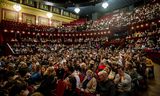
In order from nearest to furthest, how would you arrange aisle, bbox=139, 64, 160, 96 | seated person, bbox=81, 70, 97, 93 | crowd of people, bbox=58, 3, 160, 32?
seated person, bbox=81, 70, 97, 93, aisle, bbox=139, 64, 160, 96, crowd of people, bbox=58, 3, 160, 32

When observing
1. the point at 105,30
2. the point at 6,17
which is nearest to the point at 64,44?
the point at 105,30

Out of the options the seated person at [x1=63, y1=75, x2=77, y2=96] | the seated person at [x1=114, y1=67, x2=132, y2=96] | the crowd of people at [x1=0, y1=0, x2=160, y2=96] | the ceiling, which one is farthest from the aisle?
the ceiling

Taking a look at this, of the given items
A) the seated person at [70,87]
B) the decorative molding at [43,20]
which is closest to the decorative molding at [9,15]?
the decorative molding at [43,20]

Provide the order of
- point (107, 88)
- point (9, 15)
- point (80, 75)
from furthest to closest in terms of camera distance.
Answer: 1. point (9, 15)
2. point (80, 75)
3. point (107, 88)

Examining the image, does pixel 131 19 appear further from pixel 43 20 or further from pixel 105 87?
pixel 105 87

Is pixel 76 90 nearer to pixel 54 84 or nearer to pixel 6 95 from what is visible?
pixel 54 84

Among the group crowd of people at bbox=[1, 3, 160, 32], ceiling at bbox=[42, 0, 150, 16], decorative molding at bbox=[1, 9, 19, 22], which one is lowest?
crowd of people at bbox=[1, 3, 160, 32]

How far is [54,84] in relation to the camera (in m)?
5.65

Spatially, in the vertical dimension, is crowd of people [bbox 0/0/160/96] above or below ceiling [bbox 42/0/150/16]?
below

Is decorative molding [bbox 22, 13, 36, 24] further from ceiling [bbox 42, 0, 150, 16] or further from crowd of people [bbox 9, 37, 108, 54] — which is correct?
crowd of people [bbox 9, 37, 108, 54]

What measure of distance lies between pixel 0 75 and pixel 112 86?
4118mm

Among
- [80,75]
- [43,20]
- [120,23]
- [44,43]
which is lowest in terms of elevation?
[80,75]

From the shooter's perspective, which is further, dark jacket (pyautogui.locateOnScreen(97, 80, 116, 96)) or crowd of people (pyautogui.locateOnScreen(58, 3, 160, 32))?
crowd of people (pyautogui.locateOnScreen(58, 3, 160, 32))

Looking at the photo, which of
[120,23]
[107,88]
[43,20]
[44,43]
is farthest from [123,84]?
[43,20]
